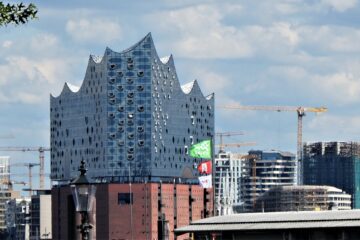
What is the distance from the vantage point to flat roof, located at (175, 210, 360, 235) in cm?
7475

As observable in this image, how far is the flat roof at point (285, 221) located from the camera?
74750 mm

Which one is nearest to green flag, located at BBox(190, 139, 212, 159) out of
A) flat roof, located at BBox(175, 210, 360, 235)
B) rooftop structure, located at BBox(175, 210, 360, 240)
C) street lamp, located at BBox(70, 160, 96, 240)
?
flat roof, located at BBox(175, 210, 360, 235)

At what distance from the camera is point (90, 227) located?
173 ft

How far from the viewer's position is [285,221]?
76500mm

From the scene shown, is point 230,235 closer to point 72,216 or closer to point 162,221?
point 162,221

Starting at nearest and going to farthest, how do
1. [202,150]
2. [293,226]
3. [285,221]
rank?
1. [293,226]
2. [285,221]
3. [202,150]

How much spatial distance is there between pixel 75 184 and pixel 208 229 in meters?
26.6

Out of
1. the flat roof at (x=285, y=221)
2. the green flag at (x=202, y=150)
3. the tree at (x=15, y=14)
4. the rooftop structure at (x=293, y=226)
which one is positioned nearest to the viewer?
the tree at (x=15, y=14)

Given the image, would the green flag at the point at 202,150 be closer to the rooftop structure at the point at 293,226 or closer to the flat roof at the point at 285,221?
the flat roof at the point at 285,221

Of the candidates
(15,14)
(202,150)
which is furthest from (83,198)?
(202,150)

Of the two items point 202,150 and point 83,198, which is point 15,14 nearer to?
point 83,198

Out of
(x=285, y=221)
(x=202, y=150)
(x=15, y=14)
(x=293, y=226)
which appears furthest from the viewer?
(x=202, y=150)

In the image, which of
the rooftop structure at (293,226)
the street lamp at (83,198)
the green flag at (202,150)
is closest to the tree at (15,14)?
the street lamp at (83,198)

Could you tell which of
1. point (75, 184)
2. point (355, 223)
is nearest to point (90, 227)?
point (75, 184)
